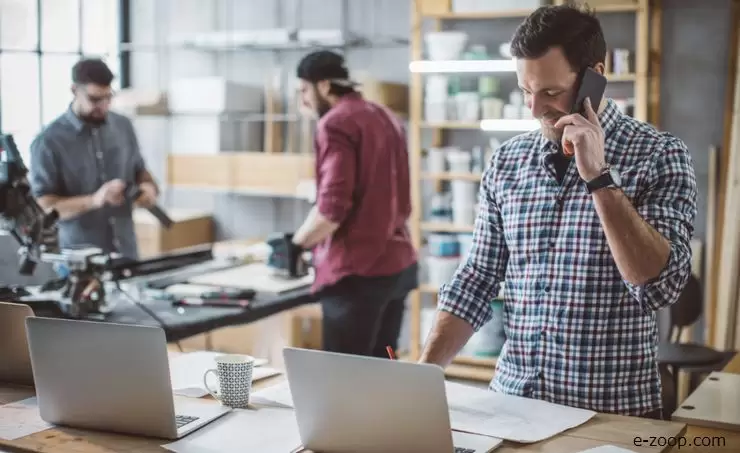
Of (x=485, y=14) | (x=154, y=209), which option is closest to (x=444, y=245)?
(x=485, y=14)

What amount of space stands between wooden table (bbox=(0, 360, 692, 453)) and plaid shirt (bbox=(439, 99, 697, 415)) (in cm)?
12

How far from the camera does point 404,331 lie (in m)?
6.11

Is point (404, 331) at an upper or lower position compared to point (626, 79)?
lower

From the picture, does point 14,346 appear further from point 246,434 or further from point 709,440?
point 709,440

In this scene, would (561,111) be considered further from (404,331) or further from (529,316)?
(404,331)

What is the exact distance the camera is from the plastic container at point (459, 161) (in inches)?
213

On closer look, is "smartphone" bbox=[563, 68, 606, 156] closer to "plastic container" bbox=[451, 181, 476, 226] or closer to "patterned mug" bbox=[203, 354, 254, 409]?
"patterned mug" bbox=[203, 354, 254, 409]

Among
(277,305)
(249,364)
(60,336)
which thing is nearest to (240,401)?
(249,364)

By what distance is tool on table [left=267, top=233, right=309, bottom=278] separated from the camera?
12.7 ft

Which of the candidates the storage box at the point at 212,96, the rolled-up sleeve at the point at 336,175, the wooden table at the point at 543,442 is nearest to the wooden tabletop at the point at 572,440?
the wooden table at the point at 543,442

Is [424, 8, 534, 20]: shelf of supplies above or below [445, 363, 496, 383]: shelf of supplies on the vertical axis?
above

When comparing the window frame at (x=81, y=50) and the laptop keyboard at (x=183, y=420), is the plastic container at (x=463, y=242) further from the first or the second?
the laptop keyboard at (x=183, y=420)

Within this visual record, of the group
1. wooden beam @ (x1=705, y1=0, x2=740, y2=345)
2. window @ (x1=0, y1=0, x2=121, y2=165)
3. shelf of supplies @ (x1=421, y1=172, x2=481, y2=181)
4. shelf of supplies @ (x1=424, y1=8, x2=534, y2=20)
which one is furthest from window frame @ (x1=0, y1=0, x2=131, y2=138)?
wooden beam @ (x1=705, y1=0, x2=740, y2=345)

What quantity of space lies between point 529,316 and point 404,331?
4.07 m
